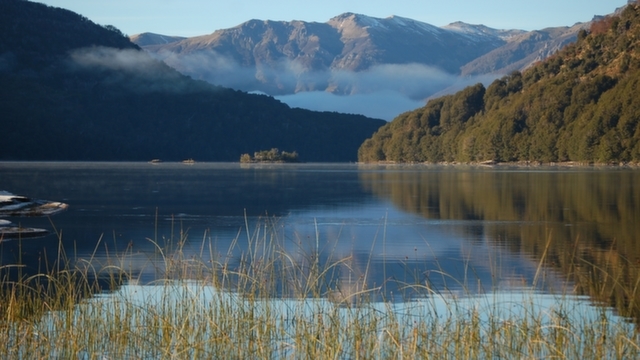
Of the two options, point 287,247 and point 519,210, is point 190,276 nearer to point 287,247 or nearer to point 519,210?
point 287,247

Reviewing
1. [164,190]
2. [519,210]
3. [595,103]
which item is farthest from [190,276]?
[595,103]

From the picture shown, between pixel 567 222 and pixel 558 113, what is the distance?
319ft

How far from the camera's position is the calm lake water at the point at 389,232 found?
13.7 meters

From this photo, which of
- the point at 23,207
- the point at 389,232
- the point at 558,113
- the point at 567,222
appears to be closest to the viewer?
the point at 389,232

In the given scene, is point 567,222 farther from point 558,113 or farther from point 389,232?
point 558,113

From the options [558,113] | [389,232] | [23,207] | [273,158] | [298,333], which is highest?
[558,113]

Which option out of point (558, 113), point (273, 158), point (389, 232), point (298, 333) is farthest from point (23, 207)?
point (273, 158)

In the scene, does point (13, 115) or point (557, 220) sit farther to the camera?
Answer: point (13, 115)

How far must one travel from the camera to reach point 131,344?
9062mm

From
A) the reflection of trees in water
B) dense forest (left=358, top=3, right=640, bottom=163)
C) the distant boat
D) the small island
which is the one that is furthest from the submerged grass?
the small island

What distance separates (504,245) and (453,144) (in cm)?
12418

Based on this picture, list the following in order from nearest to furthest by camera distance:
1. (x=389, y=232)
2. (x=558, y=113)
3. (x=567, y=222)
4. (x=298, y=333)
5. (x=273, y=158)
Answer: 1. (x=298, y=333)
2. (x=389, y=232)
3. (x=567, y=222)
4. (x=558, y=113)
5. (x=273, y=158)

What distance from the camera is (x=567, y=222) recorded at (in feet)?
77.2

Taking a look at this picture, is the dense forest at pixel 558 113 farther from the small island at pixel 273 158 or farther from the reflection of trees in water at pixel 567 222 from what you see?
the reflection of trees in water at pixel 567 222
